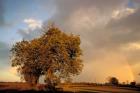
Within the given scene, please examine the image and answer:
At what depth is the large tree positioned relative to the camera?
82500mm

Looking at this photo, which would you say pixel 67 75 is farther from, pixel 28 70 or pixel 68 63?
pixel 28 70

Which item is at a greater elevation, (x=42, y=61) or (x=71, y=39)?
(x=71, y=39)

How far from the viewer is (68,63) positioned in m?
83.5

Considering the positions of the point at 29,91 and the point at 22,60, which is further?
the point at 22,60

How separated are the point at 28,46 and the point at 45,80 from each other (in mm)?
10233

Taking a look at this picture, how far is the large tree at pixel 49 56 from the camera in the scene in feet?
271

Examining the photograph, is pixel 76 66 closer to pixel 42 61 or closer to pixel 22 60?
pixel 42 61

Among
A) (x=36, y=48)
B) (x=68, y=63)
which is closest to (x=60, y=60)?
(x=68, y=63)

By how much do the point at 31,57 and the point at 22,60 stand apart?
331 cm

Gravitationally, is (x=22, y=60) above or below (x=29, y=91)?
above

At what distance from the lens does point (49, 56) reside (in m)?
82.5

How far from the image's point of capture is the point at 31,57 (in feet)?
280

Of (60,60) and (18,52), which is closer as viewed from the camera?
(60,60)

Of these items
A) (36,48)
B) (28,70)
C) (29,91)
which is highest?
(36,48)
